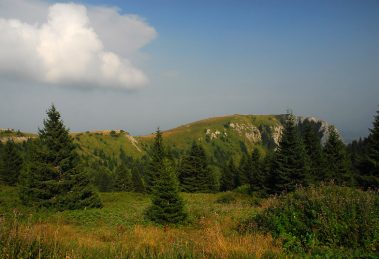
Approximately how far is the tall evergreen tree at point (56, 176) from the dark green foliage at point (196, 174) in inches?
1212

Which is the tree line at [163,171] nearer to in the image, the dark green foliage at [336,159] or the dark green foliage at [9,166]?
the dark green foliage at [336,159]

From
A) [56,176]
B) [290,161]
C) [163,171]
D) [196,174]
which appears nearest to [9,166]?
[196,174]

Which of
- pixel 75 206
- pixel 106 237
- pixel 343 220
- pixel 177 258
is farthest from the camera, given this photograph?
pixel 75 206

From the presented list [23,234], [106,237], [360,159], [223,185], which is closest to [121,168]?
[223,185]

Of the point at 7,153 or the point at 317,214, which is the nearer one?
the point at 317,214

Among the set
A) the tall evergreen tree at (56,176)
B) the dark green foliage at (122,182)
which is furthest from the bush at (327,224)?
the dark green foliage at (122,182)

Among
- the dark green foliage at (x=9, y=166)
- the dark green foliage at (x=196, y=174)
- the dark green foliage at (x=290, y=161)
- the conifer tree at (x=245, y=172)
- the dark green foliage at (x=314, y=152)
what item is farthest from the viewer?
the conifer tree at (x=245, y=172)

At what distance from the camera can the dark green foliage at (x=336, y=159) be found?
45719 millimetres

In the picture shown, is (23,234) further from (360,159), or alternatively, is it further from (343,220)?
(360,159)

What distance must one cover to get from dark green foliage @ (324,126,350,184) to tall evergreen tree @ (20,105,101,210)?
32219mm

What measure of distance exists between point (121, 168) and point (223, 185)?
25539mm

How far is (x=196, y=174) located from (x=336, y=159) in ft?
79.7

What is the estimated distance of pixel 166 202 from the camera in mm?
17688

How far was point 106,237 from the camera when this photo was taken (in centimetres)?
1113
